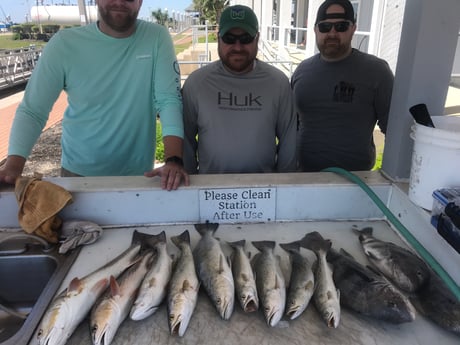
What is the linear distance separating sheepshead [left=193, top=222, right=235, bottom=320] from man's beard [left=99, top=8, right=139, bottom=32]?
4.88ft

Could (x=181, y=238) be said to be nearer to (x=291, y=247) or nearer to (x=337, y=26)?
(x=291, y=247)

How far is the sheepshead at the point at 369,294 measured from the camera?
1.34m

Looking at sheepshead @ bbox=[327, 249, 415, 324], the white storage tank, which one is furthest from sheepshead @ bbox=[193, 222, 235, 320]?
the white storage tank

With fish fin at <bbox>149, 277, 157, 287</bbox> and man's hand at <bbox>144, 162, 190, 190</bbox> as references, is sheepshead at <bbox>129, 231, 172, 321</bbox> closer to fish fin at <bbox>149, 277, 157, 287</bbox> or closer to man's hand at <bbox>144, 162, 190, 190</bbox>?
fish fin at <bbox>149, 277, 157, 287</bbox>

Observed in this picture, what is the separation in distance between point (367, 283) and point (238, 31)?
1.96 m

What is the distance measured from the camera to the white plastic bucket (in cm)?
157

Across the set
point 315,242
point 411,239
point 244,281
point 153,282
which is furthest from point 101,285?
point 411,239

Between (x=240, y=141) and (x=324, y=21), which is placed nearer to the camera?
(x=240, y=141)

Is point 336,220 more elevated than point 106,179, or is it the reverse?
point 106,179

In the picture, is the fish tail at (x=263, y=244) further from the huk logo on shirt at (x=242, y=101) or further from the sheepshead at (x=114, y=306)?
the huk logo on shirt at (x=242, y=101)

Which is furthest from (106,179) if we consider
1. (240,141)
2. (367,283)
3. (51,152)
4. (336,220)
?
(51,152)

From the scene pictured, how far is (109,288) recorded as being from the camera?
1465 millimetres

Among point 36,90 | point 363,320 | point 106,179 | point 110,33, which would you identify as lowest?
point 363,320

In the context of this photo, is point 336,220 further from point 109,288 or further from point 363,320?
point 109,288
